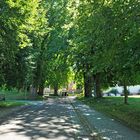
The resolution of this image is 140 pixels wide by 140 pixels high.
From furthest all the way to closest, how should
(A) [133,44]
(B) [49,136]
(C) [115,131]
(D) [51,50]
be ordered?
1. (D) [51,50]
2. (A) [133,44]
3. (C) [115,131]
4. (B) [49,136]

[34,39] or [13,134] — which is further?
[34,39]

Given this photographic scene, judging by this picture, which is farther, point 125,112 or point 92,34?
point 125,112

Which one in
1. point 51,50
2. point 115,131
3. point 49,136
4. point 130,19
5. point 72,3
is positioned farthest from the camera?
point 51,50

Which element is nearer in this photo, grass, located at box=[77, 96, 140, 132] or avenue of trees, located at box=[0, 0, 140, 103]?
avenue of trees, located at box=[0, 0, 140, 103]

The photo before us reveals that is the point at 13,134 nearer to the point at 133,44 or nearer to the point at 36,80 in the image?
the point at 133,44

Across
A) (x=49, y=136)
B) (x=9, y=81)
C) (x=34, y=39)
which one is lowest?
(x=49, y=136)

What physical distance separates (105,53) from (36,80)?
144 feet

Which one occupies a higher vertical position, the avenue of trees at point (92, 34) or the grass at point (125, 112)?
the avenue of trees at point (92, 34)

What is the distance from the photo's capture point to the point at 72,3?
23250mm

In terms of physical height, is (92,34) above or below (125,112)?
above

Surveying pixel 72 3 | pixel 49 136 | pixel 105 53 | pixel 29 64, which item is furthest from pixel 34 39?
pixel 49 136

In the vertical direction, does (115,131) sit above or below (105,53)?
below

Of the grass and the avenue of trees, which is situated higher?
the avenue of trees

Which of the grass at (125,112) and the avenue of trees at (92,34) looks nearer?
the avenue of trees at (92,34)
